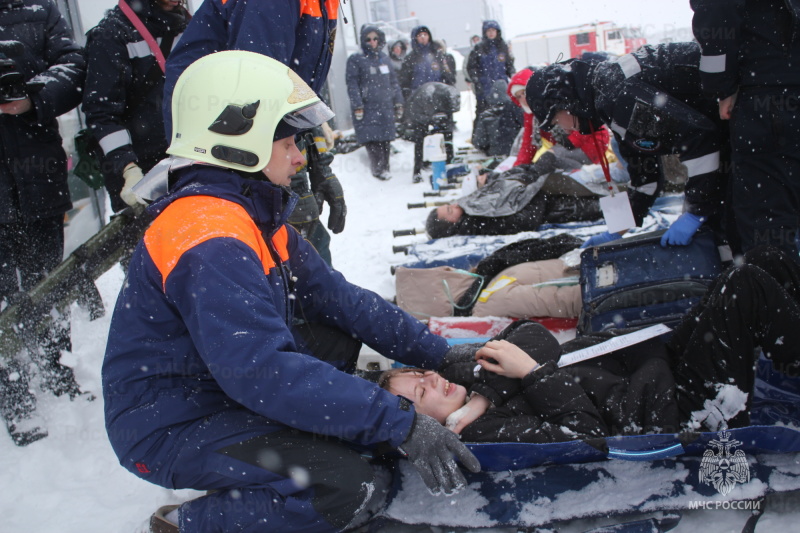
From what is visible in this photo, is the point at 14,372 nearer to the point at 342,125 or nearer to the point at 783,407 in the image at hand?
the point at 783,407

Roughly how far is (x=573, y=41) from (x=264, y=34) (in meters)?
15.9

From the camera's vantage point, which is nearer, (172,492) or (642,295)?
(172,492)

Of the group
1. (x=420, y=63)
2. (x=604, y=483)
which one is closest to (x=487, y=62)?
(x=420, y=63)

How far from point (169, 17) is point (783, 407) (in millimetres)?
3162

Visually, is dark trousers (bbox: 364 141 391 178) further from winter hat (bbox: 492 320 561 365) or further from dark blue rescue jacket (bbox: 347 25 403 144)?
winter hat (bbox: 492 320 561 365)

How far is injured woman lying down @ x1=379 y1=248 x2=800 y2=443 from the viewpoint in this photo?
6.12 feet

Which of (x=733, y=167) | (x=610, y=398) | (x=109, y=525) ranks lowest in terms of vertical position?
(x=109, y=525)

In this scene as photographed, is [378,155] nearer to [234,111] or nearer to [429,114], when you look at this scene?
[429,114]

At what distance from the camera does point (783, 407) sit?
206 centimetres

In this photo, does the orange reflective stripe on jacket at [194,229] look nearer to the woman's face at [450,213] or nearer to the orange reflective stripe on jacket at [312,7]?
A: the orange reflective stripe on jacket at [312,7]

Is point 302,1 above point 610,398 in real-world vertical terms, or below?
above

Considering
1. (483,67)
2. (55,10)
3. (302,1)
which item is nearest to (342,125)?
(483,67)

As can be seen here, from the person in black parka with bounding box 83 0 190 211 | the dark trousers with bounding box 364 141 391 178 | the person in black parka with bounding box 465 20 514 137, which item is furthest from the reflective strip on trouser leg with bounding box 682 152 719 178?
the person in black parka with bounding box 465 20 514 137

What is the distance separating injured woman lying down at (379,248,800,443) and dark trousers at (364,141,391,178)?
21.3 feet
